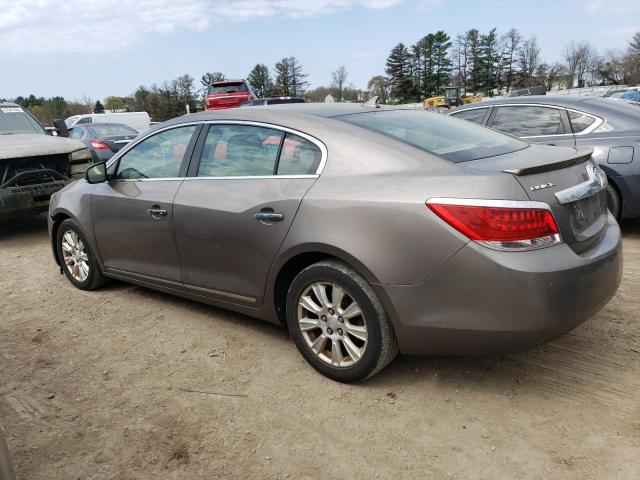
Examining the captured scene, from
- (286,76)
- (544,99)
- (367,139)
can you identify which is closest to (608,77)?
(286,76)

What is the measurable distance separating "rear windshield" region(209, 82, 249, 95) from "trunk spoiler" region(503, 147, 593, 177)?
19.7 m

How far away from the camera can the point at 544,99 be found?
6.36 meters

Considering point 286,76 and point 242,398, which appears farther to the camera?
point 286,76

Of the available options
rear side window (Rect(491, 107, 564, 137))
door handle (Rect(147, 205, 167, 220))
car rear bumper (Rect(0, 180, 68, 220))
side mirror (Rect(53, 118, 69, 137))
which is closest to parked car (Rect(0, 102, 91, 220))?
car rear bumper (Rect(0, 180, 68, 220))

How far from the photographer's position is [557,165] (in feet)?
9.30

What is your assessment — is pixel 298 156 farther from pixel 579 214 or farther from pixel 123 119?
pixel 123 119

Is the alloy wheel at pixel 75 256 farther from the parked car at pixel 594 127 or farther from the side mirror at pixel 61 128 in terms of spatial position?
the parked car at pixel 594 127

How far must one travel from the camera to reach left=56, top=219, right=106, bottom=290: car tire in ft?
15.8

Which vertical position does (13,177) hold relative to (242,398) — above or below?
above

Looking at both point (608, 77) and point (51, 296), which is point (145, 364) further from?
point (608, 77)

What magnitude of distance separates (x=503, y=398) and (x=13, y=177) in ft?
21.7

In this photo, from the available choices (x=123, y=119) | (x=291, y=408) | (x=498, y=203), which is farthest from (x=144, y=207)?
(x=123, y=119)

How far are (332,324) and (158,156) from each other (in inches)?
79.5

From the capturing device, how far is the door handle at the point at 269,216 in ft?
10.5
